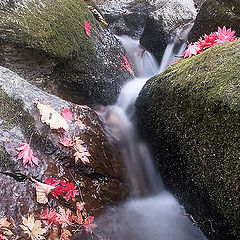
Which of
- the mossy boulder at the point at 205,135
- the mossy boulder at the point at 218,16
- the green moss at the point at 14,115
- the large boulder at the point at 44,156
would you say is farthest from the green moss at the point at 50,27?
the mossy boulder at the point at 218,16

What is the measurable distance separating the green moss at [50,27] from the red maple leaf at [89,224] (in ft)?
7.30

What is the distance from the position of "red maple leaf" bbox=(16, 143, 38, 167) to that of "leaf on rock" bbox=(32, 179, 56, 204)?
0.19 metres

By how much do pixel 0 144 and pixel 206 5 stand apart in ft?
15.2

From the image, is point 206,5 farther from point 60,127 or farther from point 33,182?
point 33,182

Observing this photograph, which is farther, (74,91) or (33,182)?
(74,91)

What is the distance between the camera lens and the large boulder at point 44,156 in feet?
6.05

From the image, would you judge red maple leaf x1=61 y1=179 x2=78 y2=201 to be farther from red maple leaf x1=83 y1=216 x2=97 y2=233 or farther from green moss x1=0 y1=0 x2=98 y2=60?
green moss x1=0 y1=0 x2=98 y2=60

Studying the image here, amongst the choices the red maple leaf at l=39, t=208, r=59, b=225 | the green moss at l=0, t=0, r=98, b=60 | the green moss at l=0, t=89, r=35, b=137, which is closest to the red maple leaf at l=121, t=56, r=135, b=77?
the green moss at l=0, t=0, r=98, b=60

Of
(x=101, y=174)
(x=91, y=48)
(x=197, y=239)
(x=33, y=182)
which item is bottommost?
(x=197, y=239)

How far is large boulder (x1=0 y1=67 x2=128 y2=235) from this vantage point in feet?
6.05

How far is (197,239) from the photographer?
7.66 ft

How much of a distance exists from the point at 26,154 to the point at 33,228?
24.8 inches

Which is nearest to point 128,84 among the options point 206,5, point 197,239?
point 206,5

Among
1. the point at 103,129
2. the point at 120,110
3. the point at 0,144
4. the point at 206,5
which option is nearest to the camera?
the point at 0,144
